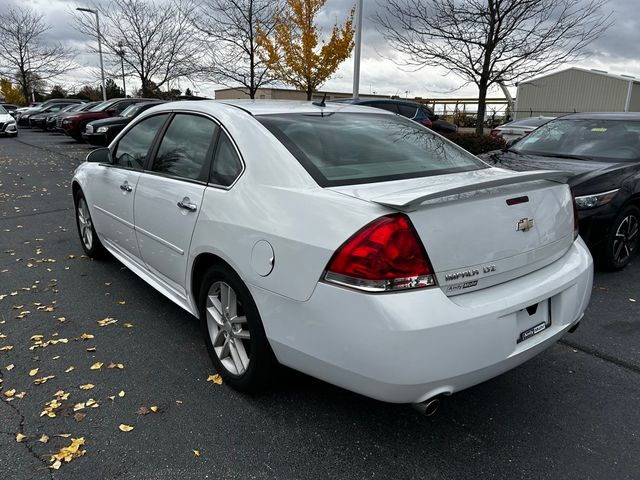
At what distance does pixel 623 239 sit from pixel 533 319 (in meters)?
3.32

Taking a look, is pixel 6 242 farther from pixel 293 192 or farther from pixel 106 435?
pixel 293 192

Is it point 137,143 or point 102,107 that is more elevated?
point 102,107

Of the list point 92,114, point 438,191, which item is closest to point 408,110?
point 438,191

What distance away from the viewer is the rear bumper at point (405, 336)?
1.97 metres

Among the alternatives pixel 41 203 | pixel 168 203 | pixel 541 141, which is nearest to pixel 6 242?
pixel 41 203

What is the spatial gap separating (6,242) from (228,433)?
480cm

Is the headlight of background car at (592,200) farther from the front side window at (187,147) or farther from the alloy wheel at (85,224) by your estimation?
the alloy wheel at (85,224)

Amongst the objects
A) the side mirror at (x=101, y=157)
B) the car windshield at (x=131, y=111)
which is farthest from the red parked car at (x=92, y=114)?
the side mirror at (x=101, y=157)

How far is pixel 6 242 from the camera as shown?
596 cm

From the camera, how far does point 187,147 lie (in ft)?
10.8

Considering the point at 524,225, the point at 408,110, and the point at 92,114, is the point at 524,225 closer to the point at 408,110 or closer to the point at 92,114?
the point at 408,110

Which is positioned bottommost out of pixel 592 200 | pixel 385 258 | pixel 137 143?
pixel 592 200

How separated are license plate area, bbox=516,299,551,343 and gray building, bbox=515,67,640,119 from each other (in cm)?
3041

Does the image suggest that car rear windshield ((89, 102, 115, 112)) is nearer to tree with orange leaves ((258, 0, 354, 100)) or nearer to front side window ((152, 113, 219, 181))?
tree with orange leaves ((258, 0, 354, 100))
